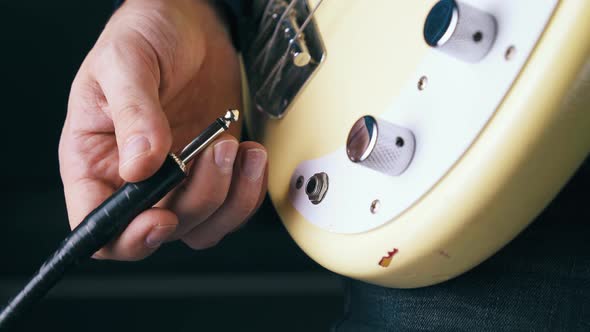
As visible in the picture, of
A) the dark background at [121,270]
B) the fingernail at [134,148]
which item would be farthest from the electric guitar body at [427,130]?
the dark background at [121,270]

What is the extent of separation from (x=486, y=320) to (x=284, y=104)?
7.7 inches

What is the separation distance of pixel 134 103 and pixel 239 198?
93 mm

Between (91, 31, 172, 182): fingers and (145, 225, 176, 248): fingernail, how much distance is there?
4cm

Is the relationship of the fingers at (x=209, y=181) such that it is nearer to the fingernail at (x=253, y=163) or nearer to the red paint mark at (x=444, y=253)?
the fingernail at (x=253, y=163)

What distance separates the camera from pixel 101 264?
0.80 metres

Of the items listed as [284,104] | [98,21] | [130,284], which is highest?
[284,104]

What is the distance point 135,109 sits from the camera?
341mm

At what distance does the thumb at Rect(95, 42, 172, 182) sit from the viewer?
1.06 ft

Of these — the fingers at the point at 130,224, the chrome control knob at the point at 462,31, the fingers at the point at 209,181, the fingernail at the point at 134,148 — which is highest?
the chrome control knob at the point at 462,31

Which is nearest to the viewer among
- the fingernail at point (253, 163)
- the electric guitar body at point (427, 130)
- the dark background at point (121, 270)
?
the electric guitar body at point (427, 130)

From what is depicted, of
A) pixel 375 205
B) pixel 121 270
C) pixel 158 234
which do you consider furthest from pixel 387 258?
pixel 121 270

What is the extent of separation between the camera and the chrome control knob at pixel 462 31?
275mm

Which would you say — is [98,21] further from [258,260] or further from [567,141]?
[567,141]

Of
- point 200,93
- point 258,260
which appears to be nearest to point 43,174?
point 258,260
